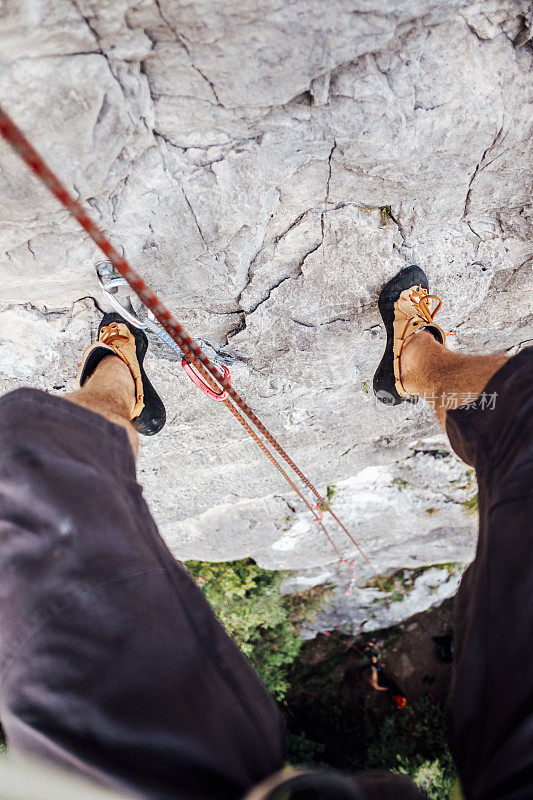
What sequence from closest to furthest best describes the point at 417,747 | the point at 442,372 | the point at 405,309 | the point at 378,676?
the point at 442,372 < the point at 405,309 < the point at 417,747 < the point at 378,676

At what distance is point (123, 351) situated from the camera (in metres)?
1.92

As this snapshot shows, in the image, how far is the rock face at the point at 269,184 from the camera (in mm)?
1085

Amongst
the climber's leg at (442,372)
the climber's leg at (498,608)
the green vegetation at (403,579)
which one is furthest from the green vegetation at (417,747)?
the climber's leg at (498,608)

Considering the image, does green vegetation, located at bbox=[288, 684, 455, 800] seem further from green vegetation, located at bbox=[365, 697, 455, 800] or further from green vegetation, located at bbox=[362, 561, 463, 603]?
green vegetation, located at bbox=[362, 561, 463, 603]

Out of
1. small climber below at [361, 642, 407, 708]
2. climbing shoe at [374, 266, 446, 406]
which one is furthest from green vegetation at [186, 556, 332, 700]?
climbing shoe at [374, 266, 446, 406]

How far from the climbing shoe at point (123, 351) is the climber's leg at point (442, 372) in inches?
49.6

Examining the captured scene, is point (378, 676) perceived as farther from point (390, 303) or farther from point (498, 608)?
point (498, 608)

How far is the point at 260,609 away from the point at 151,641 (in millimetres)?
4387

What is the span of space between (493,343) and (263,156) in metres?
1.78

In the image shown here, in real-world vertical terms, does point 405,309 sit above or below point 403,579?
above

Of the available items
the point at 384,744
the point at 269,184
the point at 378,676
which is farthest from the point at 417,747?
the point at 269,184

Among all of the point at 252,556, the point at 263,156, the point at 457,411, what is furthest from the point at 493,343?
the point at 252,556

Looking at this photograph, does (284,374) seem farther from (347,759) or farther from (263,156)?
(347,759)

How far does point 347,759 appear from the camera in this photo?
16.5 ft
